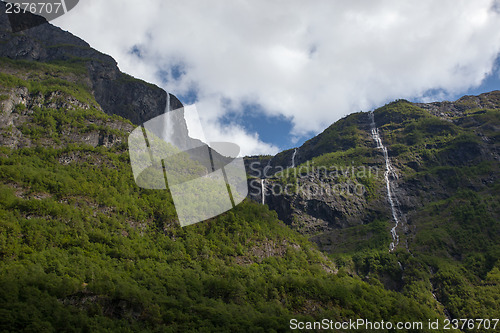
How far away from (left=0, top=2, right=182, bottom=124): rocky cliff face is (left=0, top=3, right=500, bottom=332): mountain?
26.3 inches

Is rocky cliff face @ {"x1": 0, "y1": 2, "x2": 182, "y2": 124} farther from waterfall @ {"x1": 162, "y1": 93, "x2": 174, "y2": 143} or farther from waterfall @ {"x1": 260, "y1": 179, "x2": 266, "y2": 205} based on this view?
waterfall @ {"x1": 260, "y1": 179, "x2": 266, "y2": 205}

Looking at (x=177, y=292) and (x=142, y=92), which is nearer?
(x=177, y=292)

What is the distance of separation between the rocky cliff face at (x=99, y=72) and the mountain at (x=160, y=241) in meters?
0.67

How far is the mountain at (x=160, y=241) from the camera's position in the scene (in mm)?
48094

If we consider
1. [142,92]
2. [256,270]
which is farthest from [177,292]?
[142,92]

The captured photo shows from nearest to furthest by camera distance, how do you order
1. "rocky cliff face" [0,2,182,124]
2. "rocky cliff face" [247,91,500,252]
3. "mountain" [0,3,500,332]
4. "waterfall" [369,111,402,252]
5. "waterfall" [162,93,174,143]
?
"mountain" [0,3,500,332], "waterfall" [369,111,402,252], "rocky cliff face" [0,2,182,124], "rocky cliff face" [247,91,500,252], "waterfall" [162,93,174,143]

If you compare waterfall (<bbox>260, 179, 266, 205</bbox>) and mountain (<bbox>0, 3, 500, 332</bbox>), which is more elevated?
waterfall (<bbox>260, 179, 266, 205</bbox>)

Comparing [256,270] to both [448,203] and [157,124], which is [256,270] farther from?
[448,203]

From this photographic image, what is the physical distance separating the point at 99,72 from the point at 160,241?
110m

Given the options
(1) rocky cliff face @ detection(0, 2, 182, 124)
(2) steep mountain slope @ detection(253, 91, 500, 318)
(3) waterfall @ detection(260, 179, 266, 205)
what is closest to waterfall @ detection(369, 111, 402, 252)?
(2) steep mountain slope @ detection(253, 91, 500, 318)

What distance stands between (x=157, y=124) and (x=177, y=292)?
11360 centimetres

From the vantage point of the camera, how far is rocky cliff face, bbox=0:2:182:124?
456 ft

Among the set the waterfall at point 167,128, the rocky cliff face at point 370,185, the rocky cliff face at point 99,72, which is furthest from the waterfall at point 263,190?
the rocky cliff face at point 99,72

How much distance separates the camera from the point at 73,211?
209 feet
